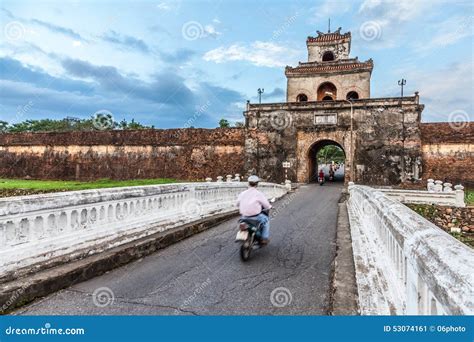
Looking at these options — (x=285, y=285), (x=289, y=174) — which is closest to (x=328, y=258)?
(x=285, y=285)

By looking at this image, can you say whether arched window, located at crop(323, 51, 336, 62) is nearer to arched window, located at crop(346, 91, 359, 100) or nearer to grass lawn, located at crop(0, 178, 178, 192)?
arched window, located at crop(346, 91, 359, 100)

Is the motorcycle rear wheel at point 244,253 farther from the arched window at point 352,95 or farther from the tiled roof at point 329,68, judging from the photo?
the tiled roof at point 329,68

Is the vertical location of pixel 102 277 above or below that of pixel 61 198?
below

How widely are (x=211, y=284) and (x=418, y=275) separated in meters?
2.83

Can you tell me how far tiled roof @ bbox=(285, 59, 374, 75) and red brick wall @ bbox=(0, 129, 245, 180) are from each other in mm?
9422

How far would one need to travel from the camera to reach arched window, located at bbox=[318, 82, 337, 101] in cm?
3241

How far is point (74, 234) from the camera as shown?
458 centimetres

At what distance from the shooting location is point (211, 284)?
4258 millimetres

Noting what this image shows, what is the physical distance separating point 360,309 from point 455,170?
24.1 m

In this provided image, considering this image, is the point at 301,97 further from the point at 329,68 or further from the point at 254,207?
the point at 254,207

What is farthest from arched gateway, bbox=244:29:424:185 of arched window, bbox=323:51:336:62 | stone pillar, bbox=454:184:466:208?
stone pillar, bbox=454:184:466:208

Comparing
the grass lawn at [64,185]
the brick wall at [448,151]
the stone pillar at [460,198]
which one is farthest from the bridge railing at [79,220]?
the brick wall at [448,151]

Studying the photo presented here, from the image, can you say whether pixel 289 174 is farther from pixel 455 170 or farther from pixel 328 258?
A: pixel 328 258

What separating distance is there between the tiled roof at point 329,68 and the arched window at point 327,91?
136cm
